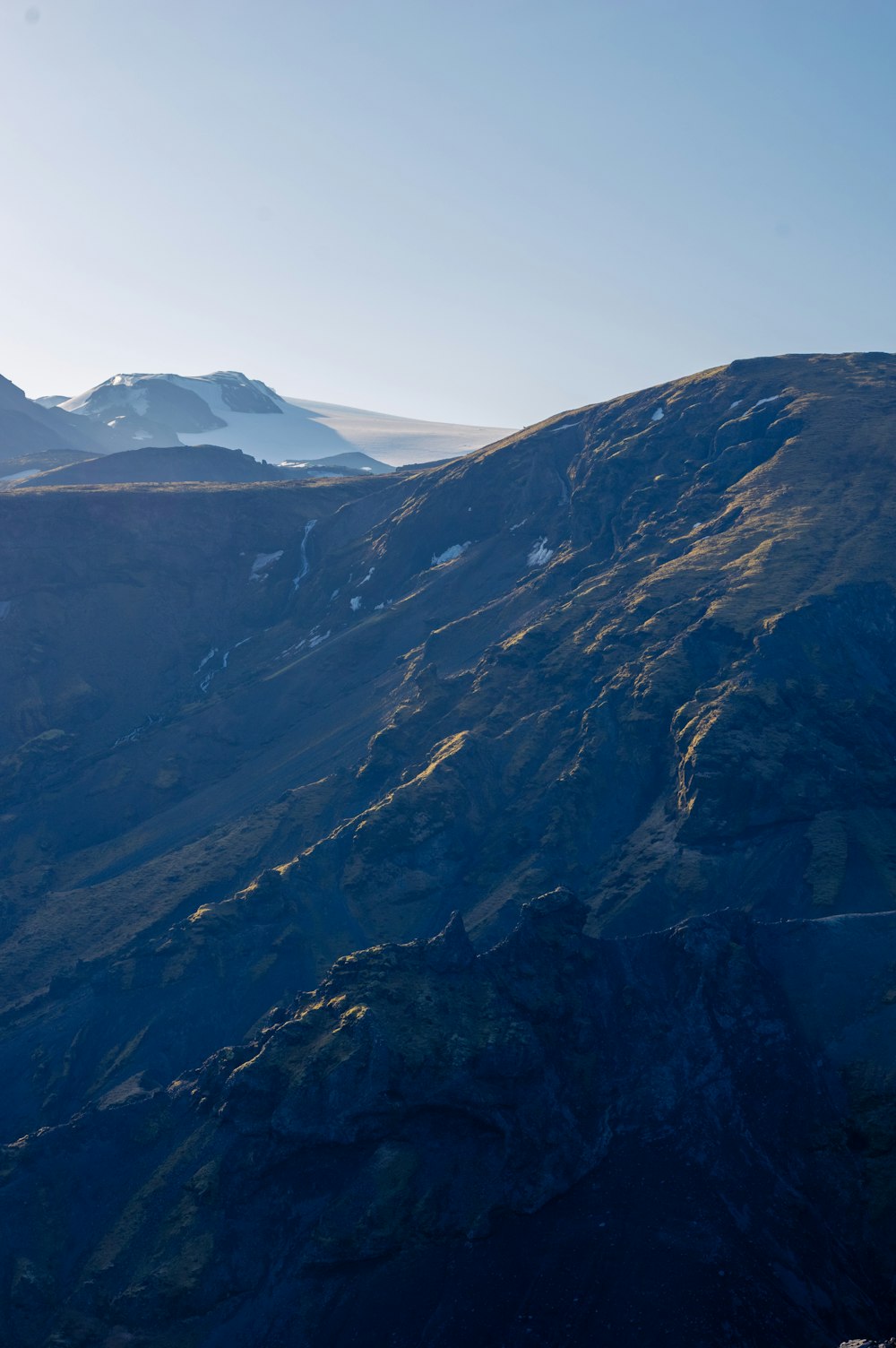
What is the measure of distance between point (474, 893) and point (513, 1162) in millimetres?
33573

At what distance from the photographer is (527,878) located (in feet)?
302

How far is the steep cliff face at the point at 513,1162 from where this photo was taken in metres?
55.4

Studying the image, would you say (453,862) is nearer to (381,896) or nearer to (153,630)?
(381,896)

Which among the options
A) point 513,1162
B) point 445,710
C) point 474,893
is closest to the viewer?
point 513,1162

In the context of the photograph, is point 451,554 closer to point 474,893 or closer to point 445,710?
point 445,710

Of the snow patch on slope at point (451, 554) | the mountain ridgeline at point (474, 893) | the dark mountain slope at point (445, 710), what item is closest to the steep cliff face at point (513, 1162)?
the mountain ridgeline at point (474, 893)

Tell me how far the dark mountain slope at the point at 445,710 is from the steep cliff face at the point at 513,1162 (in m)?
13.3

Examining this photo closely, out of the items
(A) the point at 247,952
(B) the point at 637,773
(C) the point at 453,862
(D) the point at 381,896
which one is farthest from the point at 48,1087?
(B) the point at 637,773

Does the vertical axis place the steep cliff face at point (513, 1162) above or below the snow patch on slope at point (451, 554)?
below

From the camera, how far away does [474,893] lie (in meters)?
94.9

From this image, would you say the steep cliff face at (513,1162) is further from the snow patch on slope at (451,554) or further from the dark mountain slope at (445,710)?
the snow patch on slope at (451,554)

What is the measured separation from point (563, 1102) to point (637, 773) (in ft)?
126

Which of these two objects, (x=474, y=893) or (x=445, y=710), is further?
(x=445, y=710)

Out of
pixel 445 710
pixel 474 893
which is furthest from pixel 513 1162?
pixel 445 710
